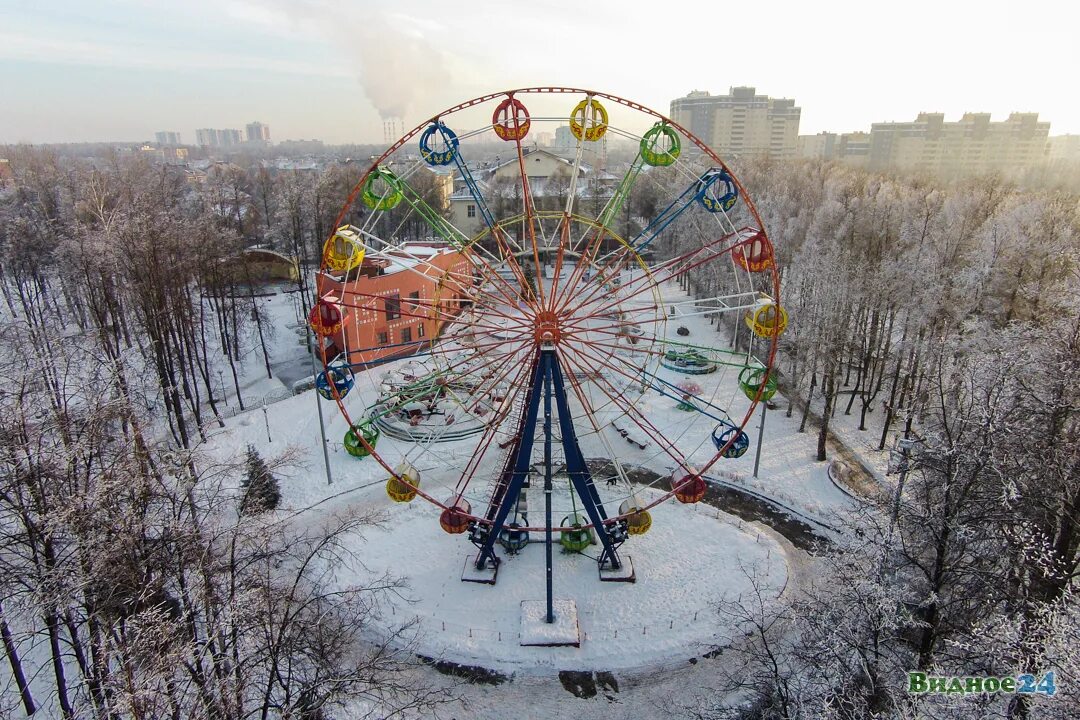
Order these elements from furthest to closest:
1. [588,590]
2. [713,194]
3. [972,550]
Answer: [588,590] → [713,194] → [972,550]

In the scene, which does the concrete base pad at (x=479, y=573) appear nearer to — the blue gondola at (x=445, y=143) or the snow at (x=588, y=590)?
the snow at (x=588, y=590)

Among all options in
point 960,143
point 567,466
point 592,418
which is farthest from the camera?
point 960,143

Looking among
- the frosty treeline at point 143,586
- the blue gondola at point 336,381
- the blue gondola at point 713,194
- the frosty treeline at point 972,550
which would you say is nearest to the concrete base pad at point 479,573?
the frosty treeline at point 143,586

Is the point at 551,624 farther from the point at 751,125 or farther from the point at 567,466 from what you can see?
the point at 751,125

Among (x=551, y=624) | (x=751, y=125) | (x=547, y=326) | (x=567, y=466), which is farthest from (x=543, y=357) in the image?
(x=751, y=125)

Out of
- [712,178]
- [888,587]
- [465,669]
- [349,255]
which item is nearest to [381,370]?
[349,255]
